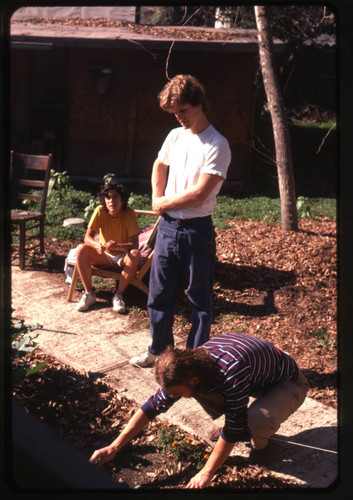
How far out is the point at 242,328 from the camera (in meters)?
5.07

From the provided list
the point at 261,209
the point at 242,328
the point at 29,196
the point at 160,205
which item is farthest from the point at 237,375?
the point at 261,209

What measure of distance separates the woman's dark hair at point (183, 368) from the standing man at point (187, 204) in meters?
1.07

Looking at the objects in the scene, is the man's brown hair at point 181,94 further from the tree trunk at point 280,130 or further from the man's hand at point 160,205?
the tree trunk at point 280,130

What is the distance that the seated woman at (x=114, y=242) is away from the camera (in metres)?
5.38

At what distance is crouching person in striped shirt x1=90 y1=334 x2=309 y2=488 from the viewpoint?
2.71 metres

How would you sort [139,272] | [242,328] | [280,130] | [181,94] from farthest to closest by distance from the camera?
[280,130], [139,272], [242,328], [181,94]

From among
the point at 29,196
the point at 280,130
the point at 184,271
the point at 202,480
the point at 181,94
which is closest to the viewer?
the point at 202,480

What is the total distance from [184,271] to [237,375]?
3.83 ft

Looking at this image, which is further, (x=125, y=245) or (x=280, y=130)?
(x=280, y=130)

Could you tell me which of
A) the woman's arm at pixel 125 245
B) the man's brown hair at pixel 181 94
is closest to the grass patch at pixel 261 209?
the woman's arm at pixel 125 245

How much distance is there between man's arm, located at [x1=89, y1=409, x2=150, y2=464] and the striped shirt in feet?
0.16

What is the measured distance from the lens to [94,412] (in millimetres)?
3738

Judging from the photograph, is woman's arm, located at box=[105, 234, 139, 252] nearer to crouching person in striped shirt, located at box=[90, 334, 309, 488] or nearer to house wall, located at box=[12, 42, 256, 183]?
crouching person in striped shirt, located at box=[90, 334, 309, 488]

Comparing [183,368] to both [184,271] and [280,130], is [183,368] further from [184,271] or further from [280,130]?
[280,130]
